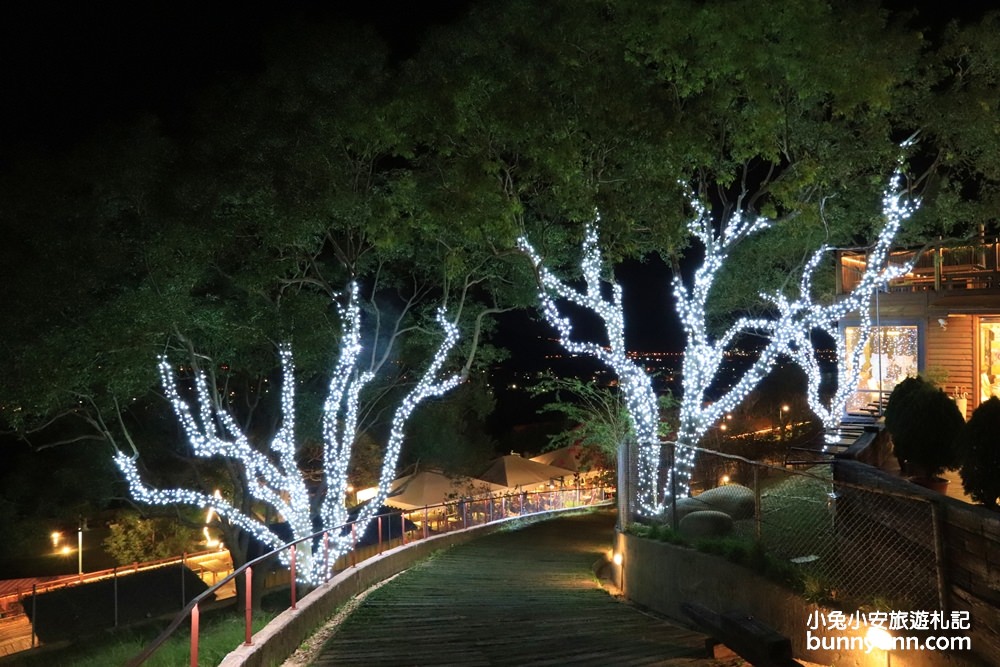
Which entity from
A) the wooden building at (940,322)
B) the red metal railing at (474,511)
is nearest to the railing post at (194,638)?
the red metal railing at (474,511)

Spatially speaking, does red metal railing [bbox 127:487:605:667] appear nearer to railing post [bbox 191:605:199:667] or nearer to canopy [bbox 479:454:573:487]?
canopy [bbox 479:454:573:487]

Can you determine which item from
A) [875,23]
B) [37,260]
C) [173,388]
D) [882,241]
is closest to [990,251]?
[882,241]

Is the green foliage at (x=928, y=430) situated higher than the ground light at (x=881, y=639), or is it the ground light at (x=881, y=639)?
the green foliage at (x=928, y=430)

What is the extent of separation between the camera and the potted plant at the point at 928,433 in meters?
9.30

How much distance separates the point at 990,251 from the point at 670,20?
33.1 feet

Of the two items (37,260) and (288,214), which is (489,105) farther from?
(37,260)

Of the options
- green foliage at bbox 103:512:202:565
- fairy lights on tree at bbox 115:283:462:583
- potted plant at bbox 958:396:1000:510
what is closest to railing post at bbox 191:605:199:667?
potted plant at bbox 958:396:1000:510

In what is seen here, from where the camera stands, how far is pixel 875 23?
12.4 meters

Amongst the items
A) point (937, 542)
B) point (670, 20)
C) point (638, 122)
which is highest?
point (670, 20)

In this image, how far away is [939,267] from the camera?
17344mm

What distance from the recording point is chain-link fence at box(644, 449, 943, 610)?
6.05 meters

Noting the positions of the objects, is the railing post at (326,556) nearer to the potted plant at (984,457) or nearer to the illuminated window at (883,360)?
the potted plant at (984,457)

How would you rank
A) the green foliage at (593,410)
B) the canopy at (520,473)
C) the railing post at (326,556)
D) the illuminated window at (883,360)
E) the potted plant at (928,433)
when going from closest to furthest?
the potted plant at (928,433) → the railing post at (326,556) → the green foliage at (593,410) → the illuminated window at (883,360) → the canopy at (520,473)

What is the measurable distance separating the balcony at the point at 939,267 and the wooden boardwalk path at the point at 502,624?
10.3 metres
